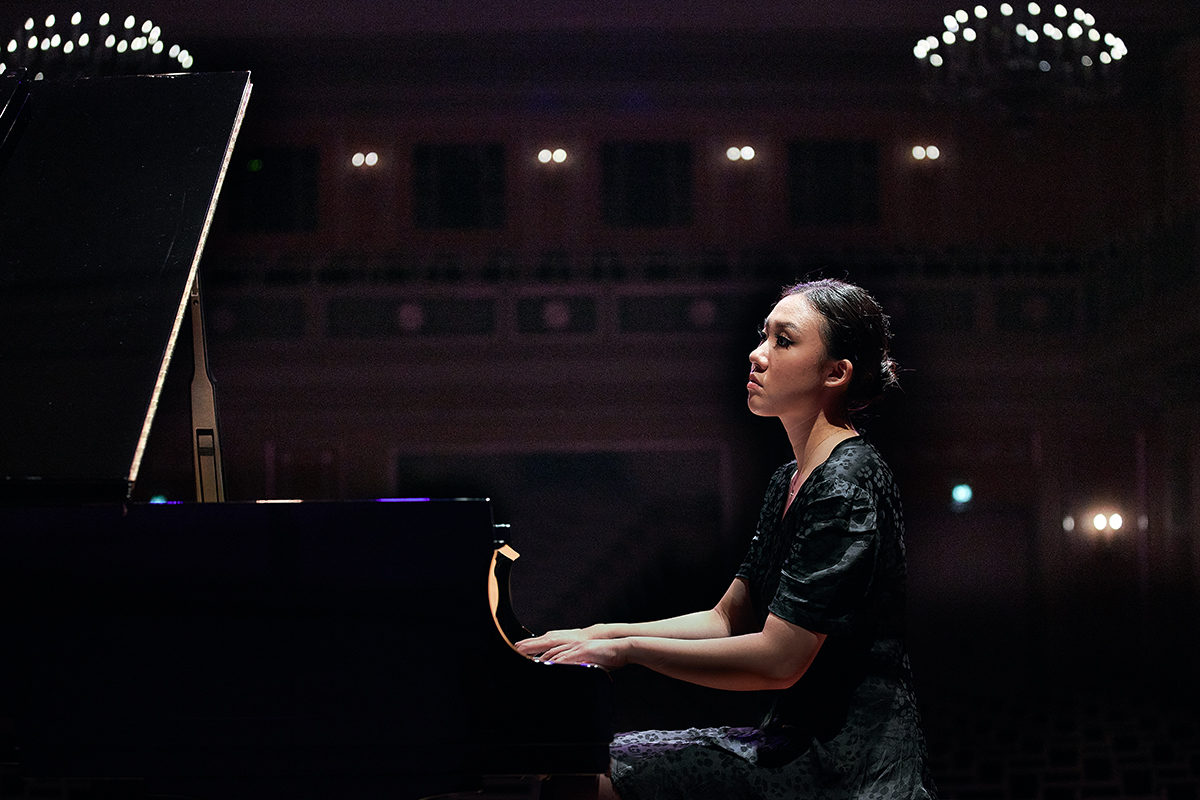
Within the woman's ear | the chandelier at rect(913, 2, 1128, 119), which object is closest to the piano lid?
the woman's ear

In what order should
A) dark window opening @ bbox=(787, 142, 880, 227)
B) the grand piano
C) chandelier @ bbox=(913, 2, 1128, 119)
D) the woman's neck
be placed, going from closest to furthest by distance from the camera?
the grand piano → the woman's neck → chandelier @ bbox=(913, 2, 1128, 119) → dark window opening @ bbox=(787, 142, 880, 227)

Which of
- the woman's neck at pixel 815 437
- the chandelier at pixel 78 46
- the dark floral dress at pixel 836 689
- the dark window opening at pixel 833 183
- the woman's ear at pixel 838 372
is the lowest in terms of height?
the dark floral dress at pixel 836 689

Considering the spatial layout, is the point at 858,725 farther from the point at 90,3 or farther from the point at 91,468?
the point at 90,3

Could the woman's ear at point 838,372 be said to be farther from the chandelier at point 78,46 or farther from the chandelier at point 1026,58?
the chandelier at point 78,46

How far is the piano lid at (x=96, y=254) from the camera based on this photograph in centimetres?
132

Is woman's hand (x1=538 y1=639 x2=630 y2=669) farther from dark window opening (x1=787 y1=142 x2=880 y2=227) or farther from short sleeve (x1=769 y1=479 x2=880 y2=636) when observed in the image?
dark window opening (x1=787 y1=142 x2=880 y2=227)

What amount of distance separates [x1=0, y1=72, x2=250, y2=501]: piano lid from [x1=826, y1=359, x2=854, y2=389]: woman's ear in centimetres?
96

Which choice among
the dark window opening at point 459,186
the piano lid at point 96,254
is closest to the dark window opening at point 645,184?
the dark window opening at point 459,186

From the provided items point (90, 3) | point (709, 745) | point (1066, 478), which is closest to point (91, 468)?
point (709, 745)

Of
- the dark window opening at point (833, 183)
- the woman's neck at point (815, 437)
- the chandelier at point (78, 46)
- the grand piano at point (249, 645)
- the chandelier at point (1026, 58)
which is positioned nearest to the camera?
the grand piano at point (249, 645)

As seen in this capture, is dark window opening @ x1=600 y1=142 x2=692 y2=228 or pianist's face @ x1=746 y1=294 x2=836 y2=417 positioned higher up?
dark window opening @ x1=600 y1=142 x2=692 y2=228

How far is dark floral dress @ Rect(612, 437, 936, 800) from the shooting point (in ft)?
4.37

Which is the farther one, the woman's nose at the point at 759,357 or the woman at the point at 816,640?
the woman's nose at the point at 759,357

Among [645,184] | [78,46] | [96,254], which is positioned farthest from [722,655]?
[645,184]
